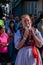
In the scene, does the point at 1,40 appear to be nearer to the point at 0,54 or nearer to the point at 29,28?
the point at 0,54

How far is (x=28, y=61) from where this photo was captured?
573 centimetres

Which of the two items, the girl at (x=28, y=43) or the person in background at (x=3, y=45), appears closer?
A: the girl at (x=28, y=43)

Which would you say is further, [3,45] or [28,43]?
[3,45]

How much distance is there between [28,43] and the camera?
5.72 meters

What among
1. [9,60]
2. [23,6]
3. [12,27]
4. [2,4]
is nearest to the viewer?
[9,60]

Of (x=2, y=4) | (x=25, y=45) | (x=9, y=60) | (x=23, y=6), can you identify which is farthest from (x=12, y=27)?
(x=23, y=6)

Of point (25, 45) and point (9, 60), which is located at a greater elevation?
point (25, 45)

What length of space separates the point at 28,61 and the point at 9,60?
2066 millimetres

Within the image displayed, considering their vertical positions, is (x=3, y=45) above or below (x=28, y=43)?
below

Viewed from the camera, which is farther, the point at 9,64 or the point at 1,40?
the point at 9,64

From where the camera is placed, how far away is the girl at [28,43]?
18.4 feet

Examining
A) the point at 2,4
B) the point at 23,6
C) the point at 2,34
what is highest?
the point at 2,34

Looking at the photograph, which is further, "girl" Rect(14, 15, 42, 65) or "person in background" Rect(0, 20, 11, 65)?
"person in background" Rect(0, 20, 11, 65)

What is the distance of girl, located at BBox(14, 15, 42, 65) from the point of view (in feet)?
18.4
